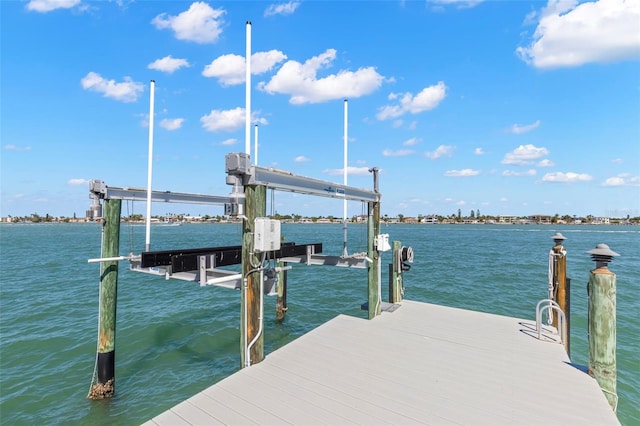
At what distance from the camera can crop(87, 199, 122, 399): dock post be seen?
23.5 feet

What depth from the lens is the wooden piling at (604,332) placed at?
16.9 ft

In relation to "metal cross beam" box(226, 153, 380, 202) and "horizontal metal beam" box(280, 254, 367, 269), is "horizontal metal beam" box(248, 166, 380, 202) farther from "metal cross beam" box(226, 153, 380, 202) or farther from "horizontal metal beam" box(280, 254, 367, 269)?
"horizontal metal beam" box(280, 254, 367, 269)

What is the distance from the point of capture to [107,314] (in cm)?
718

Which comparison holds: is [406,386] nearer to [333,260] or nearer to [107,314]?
[333,260]

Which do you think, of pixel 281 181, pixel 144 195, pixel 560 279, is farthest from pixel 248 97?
pixel 560 279

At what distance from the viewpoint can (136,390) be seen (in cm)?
752

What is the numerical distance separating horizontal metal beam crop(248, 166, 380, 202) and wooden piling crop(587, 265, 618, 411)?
512 centimetres

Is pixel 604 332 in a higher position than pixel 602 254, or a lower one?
lower

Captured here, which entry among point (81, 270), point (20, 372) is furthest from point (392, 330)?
point (81, 270)

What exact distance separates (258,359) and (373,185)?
5.59m

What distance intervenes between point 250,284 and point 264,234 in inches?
39.2

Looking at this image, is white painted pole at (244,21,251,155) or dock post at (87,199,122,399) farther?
dock post at (87,199,122,399)

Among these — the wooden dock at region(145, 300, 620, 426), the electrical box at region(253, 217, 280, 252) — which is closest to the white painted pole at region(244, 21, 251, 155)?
the electrical box at region(253, 217, 280, 252)

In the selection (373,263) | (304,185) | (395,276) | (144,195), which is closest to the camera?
(304,185)
